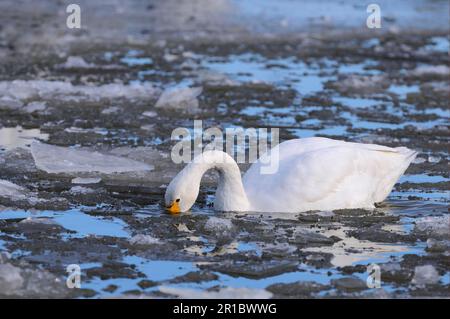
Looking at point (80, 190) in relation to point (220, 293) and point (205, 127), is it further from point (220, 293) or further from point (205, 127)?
point (205, 127)

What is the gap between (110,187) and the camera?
918 centimetres

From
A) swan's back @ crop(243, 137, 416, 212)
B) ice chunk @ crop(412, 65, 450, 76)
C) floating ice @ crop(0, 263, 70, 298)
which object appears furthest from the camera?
ice chunk @ crop(412, 65, 450, 76)

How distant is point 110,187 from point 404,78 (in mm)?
7296

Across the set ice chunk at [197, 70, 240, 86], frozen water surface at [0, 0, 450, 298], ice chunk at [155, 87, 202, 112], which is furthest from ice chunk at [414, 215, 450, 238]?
ice chunk at [197, 70, 240, 86]

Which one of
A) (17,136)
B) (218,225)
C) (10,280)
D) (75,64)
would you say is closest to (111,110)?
(17,136)

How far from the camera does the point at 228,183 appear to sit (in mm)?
8375

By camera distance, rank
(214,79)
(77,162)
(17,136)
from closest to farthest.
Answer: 1. (77,162)
2. (17,136)
3. (214,79)

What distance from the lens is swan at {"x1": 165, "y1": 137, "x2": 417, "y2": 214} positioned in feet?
26.9

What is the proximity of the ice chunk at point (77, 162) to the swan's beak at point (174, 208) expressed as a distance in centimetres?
157

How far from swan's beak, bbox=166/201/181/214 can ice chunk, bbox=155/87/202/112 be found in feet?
14.9

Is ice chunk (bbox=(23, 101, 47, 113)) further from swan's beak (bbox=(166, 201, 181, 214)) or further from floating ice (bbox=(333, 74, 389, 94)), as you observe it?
swan's beak (bbox=(166, 201, 181, 214))

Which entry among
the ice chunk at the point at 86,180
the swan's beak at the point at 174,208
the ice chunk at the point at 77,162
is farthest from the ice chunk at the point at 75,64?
the swan's beak at the point at 174,208

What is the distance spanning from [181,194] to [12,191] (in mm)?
1612
